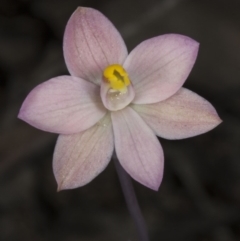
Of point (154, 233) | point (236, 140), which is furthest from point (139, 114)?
point (236, 140)

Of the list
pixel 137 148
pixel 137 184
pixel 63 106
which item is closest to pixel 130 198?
pixel 137 148

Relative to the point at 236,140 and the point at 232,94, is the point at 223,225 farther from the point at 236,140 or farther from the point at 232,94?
the point at 232,94

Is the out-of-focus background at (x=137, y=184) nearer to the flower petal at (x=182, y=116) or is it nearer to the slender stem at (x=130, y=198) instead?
the slender stem at (x=130, y=198)

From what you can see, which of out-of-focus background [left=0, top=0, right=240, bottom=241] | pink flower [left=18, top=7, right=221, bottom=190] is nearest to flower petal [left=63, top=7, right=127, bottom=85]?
pink flower [left=18, top=7, right=221, bottom=190]

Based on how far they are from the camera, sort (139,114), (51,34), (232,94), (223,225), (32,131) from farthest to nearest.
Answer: (51,34)
(232,94)
(32,131)
(223,225)
(139,114)

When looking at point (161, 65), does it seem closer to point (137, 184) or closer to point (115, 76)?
point (115, 76)

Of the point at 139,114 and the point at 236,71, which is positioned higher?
the point at 139,114

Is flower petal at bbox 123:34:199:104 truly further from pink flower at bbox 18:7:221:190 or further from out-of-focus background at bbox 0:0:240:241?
out-of-focus background at bbox 0:0:240:241

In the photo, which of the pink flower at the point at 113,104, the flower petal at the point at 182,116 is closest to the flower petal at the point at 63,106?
the pink flower at the point at 113,104
